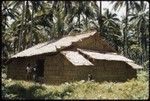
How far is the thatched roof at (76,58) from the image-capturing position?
23.0m

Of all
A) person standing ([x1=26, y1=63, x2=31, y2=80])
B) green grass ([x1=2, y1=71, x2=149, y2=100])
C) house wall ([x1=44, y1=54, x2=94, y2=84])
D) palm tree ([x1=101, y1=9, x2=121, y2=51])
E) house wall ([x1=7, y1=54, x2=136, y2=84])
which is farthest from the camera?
palm tree ([x1=101, y1=9, x2=121, y2=51])

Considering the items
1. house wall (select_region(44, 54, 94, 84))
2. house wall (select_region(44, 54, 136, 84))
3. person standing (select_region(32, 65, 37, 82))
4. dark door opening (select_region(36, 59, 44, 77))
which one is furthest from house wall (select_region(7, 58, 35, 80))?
house wall (select_region(44, 54, 136, 84))

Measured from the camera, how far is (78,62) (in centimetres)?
2314

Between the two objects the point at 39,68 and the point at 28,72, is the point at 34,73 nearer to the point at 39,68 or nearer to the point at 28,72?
the point at 28,72

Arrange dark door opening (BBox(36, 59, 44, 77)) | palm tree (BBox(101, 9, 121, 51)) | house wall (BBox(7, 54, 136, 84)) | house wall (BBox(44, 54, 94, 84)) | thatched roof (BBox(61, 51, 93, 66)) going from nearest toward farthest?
thatched roof (BBox(61, 51, 93, 66)) < house wall (BBox(44, 54, 94, 84)) < house wall (BBox(7, 54, 136, 84)) < dark door opening (BBox(36, 59, 44, 77)) < palm tree (BBox(101, 9, 121, 51))

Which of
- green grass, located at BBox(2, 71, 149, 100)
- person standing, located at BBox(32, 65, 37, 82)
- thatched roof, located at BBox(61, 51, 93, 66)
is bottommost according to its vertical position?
person standing, located at BBox(32, 65, 37, 82)

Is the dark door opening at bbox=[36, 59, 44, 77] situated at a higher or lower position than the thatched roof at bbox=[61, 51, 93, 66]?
lower

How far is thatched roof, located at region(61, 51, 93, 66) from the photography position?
23033 millimetres

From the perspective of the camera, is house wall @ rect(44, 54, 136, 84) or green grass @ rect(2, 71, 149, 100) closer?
green grass @ rect(2, 71, 149, 100)

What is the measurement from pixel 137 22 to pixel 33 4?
80.8ft

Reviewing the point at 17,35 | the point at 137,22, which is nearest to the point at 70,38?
the point at 17,35

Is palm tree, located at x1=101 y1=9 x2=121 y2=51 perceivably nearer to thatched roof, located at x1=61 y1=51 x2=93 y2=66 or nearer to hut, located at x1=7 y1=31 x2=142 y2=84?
hut, located at x1=7 y1=31 x2=142 y2=84

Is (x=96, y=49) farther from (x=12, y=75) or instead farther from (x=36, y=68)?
(x=12, y=75)

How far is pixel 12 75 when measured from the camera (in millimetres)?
30578
